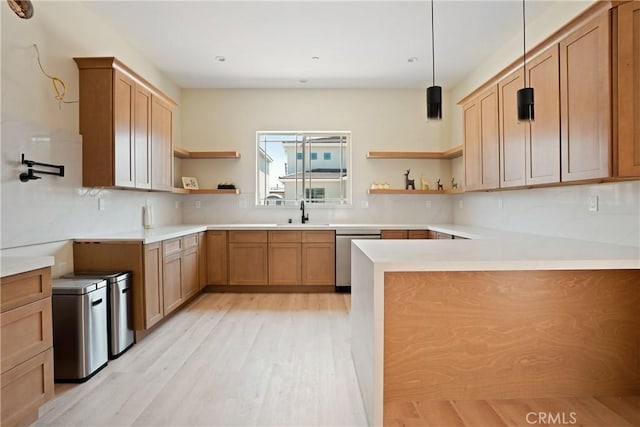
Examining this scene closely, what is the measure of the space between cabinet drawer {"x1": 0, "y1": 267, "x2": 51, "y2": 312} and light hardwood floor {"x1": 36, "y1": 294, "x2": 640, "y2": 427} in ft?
2.29

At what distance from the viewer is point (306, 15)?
10.4 ft

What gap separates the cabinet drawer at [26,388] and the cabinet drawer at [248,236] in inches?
107

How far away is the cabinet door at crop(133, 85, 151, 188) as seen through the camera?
11.0 ft

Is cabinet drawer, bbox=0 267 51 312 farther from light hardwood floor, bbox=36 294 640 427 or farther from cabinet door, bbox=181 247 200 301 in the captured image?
cabinet door, bbox=181 247 200 301

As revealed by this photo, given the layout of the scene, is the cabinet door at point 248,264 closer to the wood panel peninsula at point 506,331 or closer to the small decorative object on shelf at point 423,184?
the small decorative object on shelf at point 423,184

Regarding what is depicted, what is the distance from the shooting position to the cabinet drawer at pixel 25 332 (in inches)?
63.4

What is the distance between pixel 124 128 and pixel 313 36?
2032 millimetres

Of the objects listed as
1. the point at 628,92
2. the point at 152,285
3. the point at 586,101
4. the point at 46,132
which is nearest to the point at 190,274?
the point at 152,285

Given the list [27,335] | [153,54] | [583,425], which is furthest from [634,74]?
[153,54]

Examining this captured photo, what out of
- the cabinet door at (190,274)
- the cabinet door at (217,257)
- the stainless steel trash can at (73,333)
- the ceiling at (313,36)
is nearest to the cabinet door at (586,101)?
the ceiling at (313,36)

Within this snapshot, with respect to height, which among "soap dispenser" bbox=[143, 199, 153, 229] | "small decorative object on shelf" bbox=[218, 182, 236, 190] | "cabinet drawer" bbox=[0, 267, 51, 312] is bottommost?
"cabinet drawer" bbox=[0, 267, 51, 312]

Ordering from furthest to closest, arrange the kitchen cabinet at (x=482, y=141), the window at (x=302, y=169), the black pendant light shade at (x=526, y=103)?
the window at (x=302, y=169) → the kitchen cabinet at (x=482, y=141) → the black pendant light shade at (x=526, y=103)

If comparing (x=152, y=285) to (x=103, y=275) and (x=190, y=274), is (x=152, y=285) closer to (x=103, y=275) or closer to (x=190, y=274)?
(x=103, y=275)

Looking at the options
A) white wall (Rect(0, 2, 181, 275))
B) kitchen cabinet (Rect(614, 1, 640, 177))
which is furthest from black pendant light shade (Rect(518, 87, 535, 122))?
white wall (Rect(0, 2, 181, 275))
